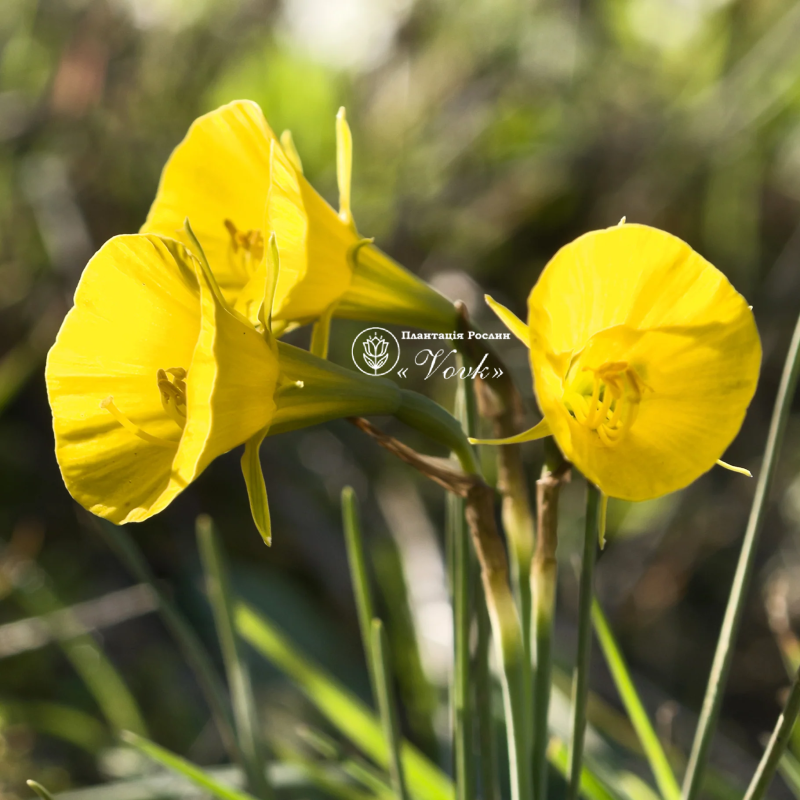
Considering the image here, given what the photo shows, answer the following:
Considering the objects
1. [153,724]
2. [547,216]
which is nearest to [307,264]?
[153,724]

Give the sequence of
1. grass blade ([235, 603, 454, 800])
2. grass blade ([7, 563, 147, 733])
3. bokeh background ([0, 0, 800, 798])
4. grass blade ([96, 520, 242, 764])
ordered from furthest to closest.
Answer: bokeh background ([0, 0, 800, 798])
grass blade ([7, 563, 147, 733])
grass blade ([235, 603, 454, 800])
grass blade ([96, 520, 242, 764])

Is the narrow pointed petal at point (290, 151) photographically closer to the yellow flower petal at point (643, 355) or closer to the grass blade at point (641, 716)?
the yellow flower petal at point (643, 355)

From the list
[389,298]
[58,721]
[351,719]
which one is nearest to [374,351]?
[389,298]

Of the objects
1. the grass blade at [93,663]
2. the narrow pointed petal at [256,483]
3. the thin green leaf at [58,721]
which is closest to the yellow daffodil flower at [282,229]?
the narrow pointed petal at [256,483]

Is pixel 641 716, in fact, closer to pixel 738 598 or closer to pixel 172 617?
pixel 738 598

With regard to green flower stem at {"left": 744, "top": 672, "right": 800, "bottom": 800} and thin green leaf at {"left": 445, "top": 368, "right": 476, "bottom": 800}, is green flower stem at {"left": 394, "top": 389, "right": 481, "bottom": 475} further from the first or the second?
green flower stem at {"left": 744, "top": 672, "right": 800, "bottom": 800}

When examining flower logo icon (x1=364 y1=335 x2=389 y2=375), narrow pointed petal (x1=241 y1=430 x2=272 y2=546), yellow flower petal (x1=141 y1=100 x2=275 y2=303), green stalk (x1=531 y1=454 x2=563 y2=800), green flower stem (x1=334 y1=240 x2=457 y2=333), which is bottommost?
green stalk (x1=531 y1=454 x2=563 y2=800)

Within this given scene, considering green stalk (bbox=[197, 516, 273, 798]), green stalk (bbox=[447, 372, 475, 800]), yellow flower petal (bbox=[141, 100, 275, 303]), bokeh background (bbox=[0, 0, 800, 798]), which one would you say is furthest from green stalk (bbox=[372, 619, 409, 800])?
bokeh background (bbox=[0, 0, 800, 798])
